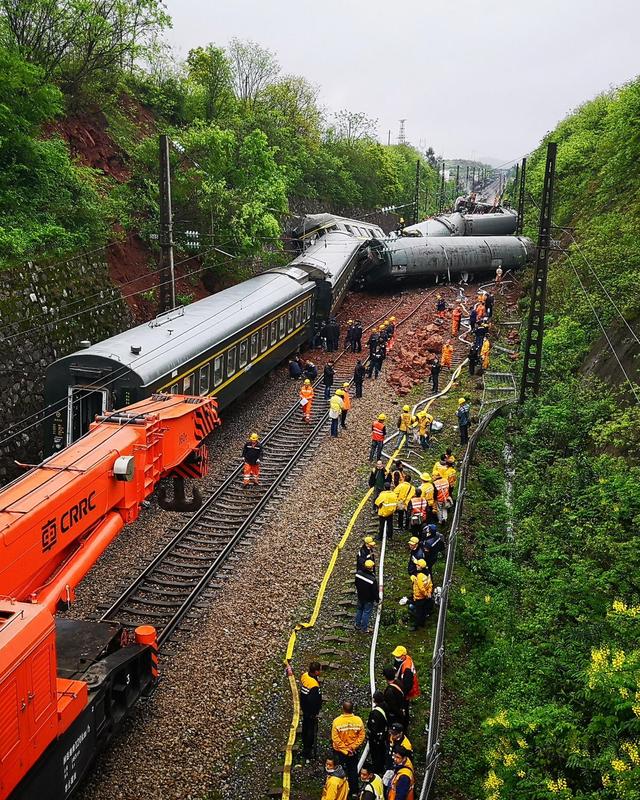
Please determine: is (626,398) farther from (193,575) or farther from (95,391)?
(95,391)

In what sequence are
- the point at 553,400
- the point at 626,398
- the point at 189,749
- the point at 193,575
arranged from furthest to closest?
the point at 553,400 < the point at 626,398 < the point at 193,575 < the point at 189,749

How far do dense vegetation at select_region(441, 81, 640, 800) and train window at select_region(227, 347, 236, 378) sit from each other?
6.86m

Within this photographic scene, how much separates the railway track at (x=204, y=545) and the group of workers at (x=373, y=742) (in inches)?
118

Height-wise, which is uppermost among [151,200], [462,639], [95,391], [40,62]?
[40,62]

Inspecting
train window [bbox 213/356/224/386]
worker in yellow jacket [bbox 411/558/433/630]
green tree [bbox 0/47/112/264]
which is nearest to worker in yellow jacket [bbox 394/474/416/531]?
worker in yellow jacket [bbox 411/558/433/630]

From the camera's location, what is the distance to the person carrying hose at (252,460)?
15.7 m

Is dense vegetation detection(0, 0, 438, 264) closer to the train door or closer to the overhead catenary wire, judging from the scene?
the train door

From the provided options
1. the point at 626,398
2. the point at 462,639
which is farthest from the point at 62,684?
the point at 626,398

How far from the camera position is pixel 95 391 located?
13633 millimetres

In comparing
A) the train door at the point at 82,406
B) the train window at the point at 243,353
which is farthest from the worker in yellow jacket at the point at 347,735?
the train window at the point at 243,353

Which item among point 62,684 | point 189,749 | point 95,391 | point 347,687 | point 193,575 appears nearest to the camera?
point 62,684

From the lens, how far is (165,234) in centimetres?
1859

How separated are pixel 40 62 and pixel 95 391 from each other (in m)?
17.4

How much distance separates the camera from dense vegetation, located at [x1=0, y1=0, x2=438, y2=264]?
19516 mm
